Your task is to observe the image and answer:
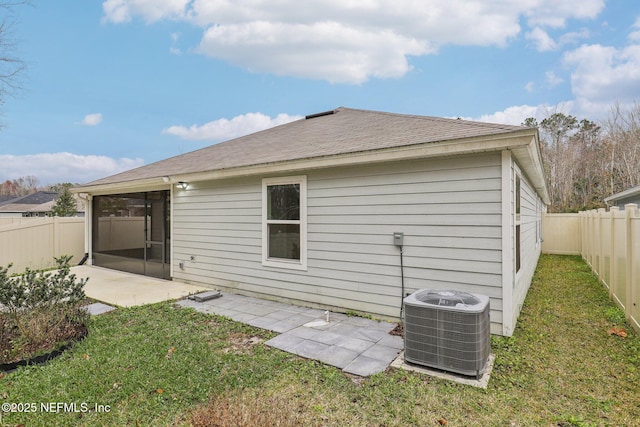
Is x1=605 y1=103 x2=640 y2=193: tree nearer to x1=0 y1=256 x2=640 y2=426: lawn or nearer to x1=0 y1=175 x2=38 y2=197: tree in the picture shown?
x1=0 y1=256 x2=640 y2=426: lawn

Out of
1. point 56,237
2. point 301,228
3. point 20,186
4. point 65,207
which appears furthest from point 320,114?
point 20,186

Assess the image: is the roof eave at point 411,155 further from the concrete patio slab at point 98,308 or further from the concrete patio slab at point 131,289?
the concrete patio slab at point 98,308

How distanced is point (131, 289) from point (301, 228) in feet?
13.6

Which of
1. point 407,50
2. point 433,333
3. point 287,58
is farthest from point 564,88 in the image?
point 433,333

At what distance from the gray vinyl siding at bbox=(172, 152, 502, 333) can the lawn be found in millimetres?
993

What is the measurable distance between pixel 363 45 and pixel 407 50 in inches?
60.0

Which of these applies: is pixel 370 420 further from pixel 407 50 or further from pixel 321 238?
pixel 407 50

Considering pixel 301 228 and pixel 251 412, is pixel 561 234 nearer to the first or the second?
pixel 301 228

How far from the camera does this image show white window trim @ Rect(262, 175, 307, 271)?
5516 mm

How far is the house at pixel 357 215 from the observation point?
3.95 meters

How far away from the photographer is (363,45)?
37.7 ft

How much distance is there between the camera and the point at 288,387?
2.90 metres

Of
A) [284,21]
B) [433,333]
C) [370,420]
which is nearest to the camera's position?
[370,420]

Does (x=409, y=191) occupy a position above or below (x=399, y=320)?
above
